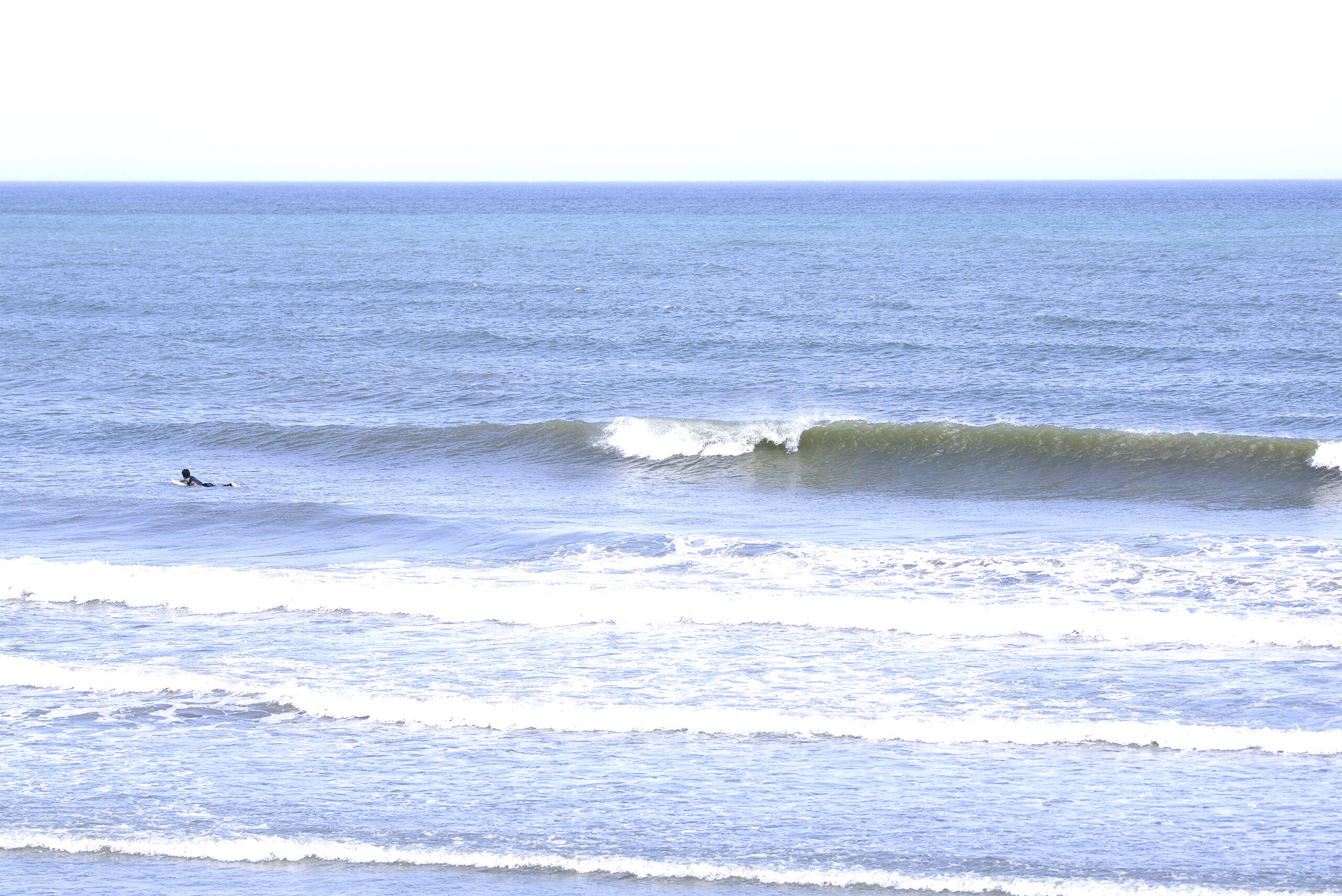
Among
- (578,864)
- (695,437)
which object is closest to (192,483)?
(695,437)

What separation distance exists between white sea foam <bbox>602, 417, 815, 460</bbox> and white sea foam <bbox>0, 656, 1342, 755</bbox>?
13450 millimetres

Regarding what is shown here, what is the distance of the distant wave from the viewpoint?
13.3 meters

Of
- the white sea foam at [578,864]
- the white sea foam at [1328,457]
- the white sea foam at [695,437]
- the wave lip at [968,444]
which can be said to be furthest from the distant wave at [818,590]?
the white sea foam at [695,437]

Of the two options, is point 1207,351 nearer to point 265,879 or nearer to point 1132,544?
point 1132,544

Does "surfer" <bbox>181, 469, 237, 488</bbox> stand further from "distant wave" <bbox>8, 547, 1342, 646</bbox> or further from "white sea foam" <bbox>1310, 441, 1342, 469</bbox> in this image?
"white sea foam" <bbox>1310, 441, 1342, 469</bbox>

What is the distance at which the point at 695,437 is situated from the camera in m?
25.0

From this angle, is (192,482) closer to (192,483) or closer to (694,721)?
(192,483)

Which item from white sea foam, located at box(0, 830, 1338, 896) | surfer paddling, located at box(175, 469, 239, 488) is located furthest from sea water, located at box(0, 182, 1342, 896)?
surfer paddling, located at box(175, 469, 239, 488)

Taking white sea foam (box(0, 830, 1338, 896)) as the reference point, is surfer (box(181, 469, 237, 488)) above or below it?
below

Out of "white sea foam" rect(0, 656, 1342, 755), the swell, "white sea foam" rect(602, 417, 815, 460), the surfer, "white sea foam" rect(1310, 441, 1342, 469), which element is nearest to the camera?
"white sea foam" rect(0, 656, 1342, 755)

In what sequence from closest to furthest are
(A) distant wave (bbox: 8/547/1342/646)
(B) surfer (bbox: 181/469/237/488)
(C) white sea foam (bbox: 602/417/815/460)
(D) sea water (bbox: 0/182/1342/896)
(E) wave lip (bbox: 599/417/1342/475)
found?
(D) sea water (bbox: 0/182/1342/896)
(A) distant wave (bbox: 8/547/1342/646)
(B) surfer (bbox: 181/469/237/488)
(E) wave lip (bbox: 599/417/1342/475)
(C) white sea foam (bbox: 602/417/815/460)

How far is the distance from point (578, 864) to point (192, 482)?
1505 cm

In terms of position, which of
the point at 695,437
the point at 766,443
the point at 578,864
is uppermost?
the point at 578,864

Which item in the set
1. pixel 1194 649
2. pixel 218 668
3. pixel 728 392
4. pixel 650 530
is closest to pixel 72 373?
pixel 728 392
